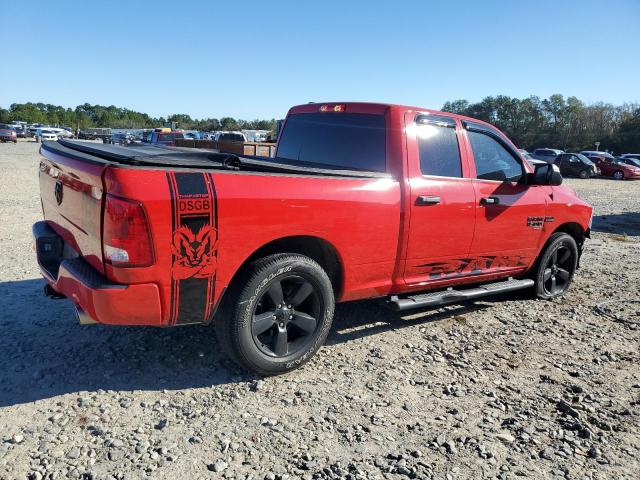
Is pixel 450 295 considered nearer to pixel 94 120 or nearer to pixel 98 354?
pixel 98 354

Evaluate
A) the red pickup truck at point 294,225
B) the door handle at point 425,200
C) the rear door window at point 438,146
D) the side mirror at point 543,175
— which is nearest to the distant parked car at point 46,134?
the red pickup truck at point 294,225

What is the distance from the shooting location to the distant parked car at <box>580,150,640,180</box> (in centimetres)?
3194

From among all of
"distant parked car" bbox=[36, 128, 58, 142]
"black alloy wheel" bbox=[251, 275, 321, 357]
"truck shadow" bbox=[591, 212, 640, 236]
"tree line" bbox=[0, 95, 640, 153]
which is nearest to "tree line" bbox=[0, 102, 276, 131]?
"tree line" bbox=[0, 95, 640, 153]

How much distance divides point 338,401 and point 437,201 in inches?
71.5

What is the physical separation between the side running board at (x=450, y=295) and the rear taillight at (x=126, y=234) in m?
2.09

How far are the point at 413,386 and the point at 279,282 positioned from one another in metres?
1.20

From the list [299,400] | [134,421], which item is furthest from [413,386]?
[134,421]

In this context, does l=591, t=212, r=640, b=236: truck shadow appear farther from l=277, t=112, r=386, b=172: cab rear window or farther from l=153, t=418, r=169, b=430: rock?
l=153, t=418, r=169, b=430: rock

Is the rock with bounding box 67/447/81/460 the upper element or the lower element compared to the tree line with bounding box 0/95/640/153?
lower

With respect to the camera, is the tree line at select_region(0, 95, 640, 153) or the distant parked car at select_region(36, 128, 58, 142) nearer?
the distant parked car at select_region(36, 128, 58, 142)

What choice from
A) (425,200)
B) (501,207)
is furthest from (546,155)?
(425,200)

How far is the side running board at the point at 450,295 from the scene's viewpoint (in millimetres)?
4137

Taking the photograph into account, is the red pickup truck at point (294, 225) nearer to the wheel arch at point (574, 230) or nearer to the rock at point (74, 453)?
the wheel arch at point (574, 230)

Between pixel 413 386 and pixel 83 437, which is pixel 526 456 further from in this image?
pixel 83 437
